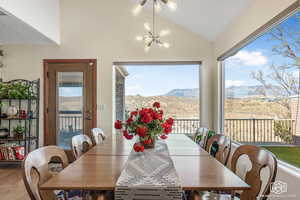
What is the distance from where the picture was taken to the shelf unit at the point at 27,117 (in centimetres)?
406

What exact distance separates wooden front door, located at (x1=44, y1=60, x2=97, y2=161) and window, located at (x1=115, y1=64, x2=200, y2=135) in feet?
1.95

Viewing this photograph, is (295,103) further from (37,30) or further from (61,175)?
(37,30)

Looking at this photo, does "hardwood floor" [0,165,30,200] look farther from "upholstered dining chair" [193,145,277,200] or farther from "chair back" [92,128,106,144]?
"upholstered dining chair" [193,145,277,200]

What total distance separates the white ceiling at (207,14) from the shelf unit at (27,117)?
3.00 meters

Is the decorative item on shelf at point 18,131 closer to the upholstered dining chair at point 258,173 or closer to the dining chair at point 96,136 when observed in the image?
the dining chair at point 96,136

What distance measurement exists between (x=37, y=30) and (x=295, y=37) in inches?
137

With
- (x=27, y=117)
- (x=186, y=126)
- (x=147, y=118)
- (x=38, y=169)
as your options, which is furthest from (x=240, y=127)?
(x=27, y=117)

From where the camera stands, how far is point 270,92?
2.37 meters

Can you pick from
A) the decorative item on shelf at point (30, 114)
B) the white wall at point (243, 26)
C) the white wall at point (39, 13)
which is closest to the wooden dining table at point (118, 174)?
the white wall at point (243, 26)

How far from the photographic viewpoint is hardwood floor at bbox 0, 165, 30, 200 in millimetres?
2736

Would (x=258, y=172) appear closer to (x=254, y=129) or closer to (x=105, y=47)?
(x=254, y=129)

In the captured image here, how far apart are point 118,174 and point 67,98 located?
3388 mm

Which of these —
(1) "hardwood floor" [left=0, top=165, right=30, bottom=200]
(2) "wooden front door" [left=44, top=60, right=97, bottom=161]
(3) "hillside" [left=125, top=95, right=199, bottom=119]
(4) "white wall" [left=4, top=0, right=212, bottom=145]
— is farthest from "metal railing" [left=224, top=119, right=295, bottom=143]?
(1) "hardwood floor" [left=0, top=165, right=30, bottom=200]

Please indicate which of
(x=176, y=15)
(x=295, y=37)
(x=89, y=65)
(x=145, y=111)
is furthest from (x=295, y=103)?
(x=89, y=65)
